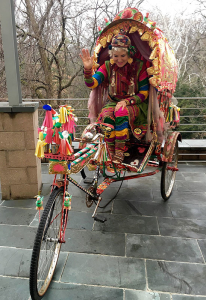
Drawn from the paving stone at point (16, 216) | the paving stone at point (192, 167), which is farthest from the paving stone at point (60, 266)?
the paving stone at point (192, 167)

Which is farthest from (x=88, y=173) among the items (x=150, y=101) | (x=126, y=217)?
(x=150, y=101)

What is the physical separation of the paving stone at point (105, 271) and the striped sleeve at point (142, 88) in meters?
1.84

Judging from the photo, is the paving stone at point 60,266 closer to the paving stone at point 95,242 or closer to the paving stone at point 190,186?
the paving stone at point 95,242

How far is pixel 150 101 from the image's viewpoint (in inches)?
121

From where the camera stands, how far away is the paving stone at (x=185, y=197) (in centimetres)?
350

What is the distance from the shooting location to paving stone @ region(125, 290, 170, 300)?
1.97m

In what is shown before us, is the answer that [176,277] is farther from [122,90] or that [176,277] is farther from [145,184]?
[122,90]

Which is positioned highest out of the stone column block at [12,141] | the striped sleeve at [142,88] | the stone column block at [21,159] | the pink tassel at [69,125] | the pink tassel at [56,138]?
the striped sleeve at [142,88]

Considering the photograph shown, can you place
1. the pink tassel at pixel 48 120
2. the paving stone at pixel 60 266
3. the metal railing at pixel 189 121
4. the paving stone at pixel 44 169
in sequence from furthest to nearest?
the metal railing at pixel 189 121 < the paving stone at pixel 44 169 < the paving stone at pixel 60 266 < the pink tassel at pixel 48 120

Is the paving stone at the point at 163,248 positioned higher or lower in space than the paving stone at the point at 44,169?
lower

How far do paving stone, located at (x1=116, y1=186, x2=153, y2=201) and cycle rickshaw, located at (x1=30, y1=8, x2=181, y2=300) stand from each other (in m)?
0.29

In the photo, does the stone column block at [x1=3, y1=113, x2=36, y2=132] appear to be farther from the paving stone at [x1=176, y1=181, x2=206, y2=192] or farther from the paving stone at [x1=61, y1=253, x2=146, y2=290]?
the paving stone at [x1=176, y1=181, x2=206, y2=192]

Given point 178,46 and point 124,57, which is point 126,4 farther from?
point 124,57

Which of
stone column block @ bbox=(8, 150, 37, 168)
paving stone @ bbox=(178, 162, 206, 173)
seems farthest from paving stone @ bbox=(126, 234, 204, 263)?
paving stone @ bbox=(178, 162, 206, 173)
